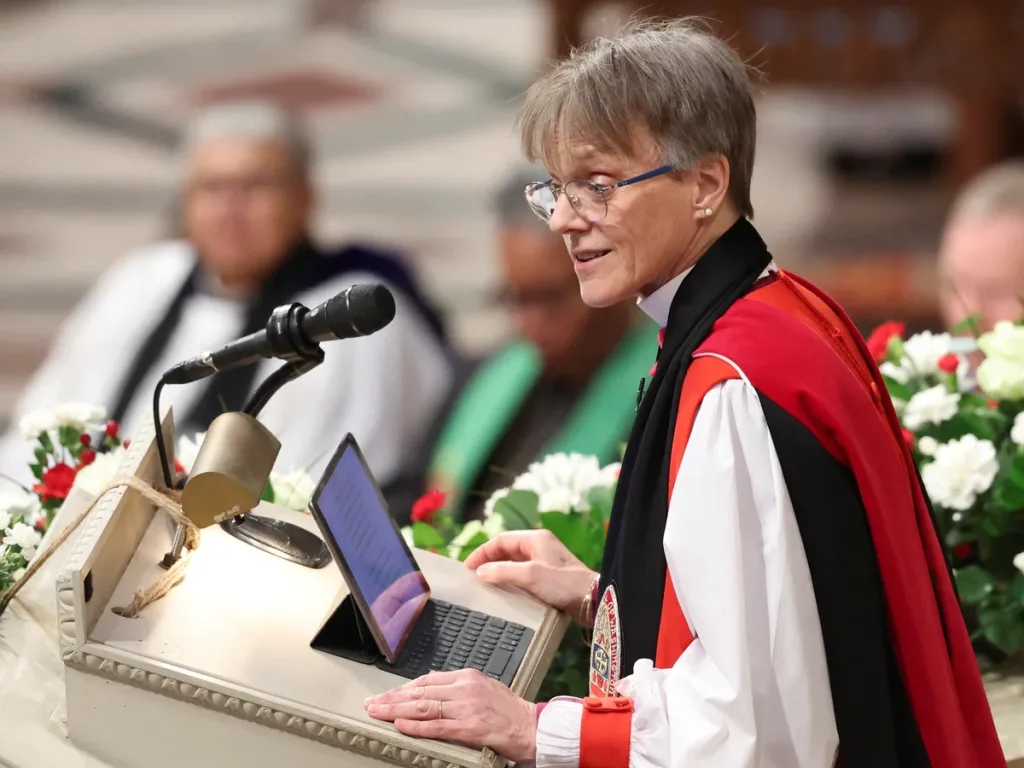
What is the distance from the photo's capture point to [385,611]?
65.6 inches

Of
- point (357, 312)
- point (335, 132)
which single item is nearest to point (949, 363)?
point (357, 312)

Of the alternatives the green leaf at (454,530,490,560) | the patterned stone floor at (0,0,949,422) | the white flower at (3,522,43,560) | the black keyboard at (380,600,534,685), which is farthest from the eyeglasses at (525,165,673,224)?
the patterned stone floor at (0,0,949,422)

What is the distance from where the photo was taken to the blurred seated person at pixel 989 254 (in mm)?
3268

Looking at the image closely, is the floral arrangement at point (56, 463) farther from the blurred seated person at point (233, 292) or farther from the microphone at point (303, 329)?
the blurred seated person at point (233, 292)

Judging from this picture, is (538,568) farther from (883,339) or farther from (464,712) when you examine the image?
(883,339)

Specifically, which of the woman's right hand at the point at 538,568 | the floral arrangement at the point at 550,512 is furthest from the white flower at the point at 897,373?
the woman's right hand at the point at 538,568

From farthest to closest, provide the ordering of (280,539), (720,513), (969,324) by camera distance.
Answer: (969,324) → (280,539) → (720,513)

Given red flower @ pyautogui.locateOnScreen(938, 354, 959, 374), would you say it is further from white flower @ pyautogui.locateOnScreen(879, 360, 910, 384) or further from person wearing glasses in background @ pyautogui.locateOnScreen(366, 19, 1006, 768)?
person wearing glasses in background @ pyautogui.locateOnScreen(366, 19, 1006, 768)

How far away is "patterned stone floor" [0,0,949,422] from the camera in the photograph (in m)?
7.42

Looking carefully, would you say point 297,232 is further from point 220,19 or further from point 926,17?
point 220,19

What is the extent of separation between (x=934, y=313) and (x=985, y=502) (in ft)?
11.8

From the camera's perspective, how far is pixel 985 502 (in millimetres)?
2158

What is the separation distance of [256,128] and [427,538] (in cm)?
218

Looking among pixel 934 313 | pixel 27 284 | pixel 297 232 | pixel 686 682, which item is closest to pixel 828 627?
pixel 686 682
